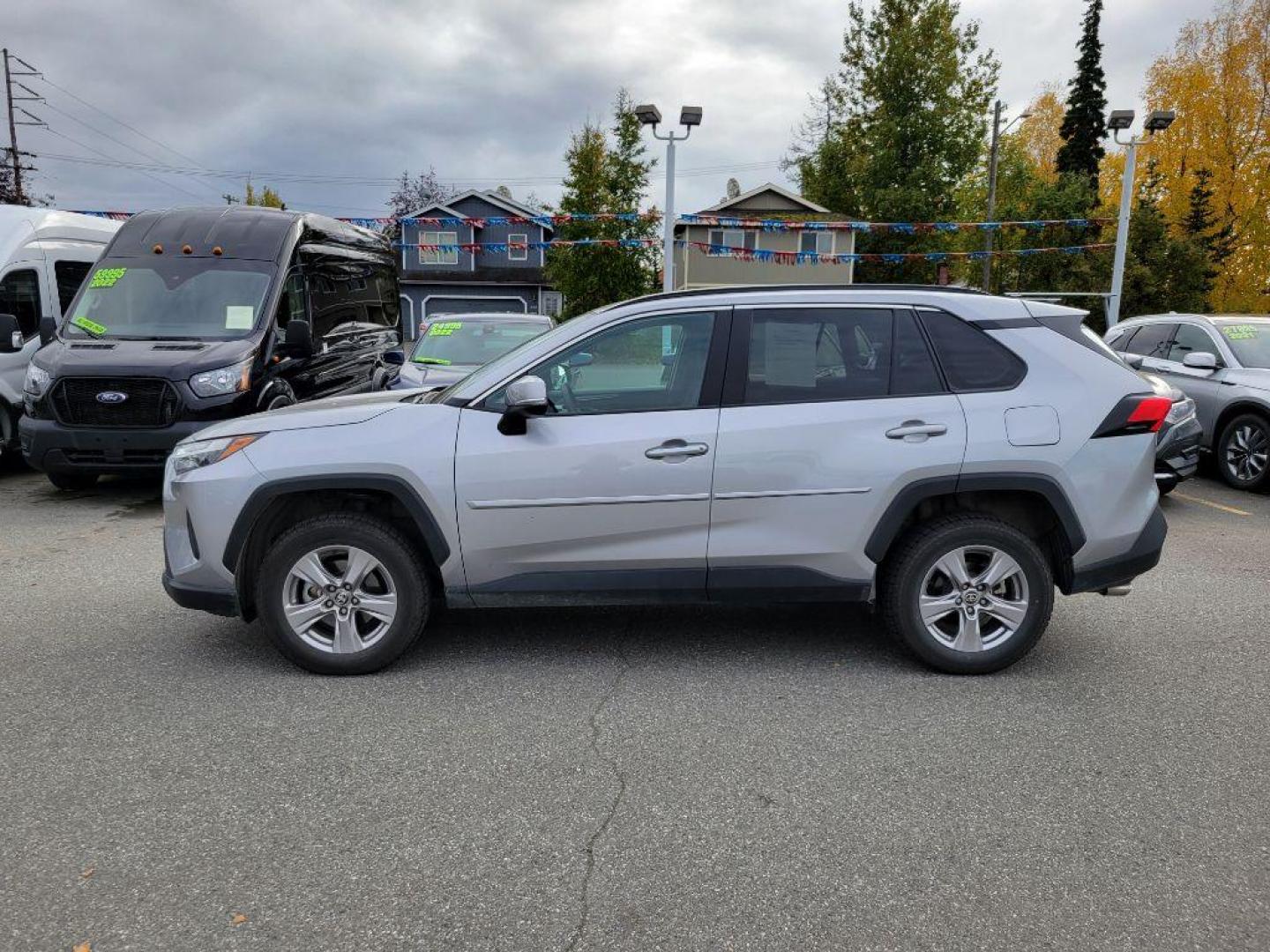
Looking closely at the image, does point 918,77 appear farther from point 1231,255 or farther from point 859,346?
point 859,346

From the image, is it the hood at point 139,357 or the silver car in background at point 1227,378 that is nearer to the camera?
the hood at point 139,357

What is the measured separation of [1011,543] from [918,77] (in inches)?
1791

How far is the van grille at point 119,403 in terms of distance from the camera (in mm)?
8211

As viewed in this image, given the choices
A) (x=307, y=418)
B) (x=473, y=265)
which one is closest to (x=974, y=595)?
(x=307, y=418)

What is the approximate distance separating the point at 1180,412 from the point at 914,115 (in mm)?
39984

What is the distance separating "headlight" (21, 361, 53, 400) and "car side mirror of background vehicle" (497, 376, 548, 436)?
5940mm

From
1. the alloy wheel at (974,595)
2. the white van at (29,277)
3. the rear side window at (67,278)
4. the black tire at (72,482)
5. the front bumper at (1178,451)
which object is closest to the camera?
the alloy wheel at (974,595)

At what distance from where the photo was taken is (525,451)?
428 centimetres

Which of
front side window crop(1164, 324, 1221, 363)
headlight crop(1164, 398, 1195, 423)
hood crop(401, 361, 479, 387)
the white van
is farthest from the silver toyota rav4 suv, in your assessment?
front side window crop(1164, 324, 1221, 363)

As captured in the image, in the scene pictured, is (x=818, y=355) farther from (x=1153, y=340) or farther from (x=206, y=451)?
(x=1153, y=340)

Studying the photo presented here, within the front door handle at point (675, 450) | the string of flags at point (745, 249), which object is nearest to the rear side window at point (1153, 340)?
the string of flags at point (745, 249)

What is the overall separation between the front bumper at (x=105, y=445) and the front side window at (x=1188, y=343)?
988cm

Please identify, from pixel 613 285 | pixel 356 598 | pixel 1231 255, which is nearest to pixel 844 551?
pixel 356 598

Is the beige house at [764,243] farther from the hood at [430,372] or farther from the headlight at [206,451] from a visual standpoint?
the headlight at [206,451]
